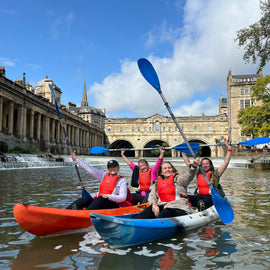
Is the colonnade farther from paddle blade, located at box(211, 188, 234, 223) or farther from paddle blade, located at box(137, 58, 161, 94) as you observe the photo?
paddle blade, located at box(211, 188, 234, 223)

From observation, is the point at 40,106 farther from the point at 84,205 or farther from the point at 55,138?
the point at 84,205

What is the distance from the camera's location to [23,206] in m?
4.18

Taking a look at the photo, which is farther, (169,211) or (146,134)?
(146,134)

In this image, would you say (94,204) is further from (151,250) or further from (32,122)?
(32,122)

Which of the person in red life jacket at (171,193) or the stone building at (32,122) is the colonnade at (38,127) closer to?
the stone building at (32,122)

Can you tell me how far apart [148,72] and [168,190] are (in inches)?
126

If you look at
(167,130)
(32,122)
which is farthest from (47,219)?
(167,130)

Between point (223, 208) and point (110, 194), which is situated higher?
point (110, 194)

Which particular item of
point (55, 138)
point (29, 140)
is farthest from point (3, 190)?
point (55, 138)

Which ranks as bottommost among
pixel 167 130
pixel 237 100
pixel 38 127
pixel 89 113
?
pixel 38 127

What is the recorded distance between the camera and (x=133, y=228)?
3.85 m

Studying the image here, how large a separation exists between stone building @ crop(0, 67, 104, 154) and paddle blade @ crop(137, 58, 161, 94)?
74.0 feet

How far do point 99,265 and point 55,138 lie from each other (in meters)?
41.0

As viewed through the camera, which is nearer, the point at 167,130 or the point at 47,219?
the point at 47,219
